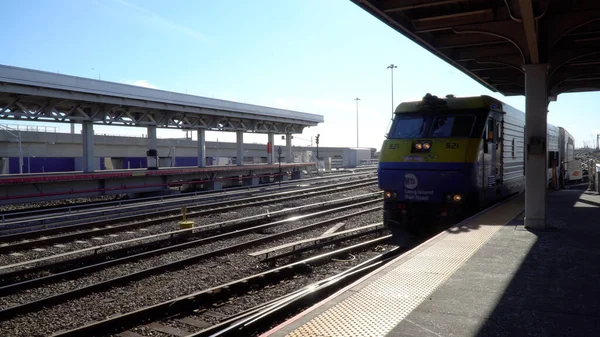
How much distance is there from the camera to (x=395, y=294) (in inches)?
207

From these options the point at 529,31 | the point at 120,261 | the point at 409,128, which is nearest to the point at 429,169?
the point at 409,128

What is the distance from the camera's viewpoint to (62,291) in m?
7.41

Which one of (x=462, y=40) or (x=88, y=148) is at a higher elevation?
(x=462, y=40)

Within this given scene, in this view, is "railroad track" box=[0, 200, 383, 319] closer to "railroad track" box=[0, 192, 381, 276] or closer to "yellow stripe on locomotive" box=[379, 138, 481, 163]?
"railroad track" box=[0, 192, 381, 276]

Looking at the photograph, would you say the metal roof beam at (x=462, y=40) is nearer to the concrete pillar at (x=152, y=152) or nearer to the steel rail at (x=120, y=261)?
the steel rail at (x=120, y=261)

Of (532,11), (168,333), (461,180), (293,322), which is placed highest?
(532,11)

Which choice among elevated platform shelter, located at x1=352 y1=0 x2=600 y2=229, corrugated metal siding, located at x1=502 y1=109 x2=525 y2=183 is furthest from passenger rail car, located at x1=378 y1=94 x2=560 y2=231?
elevated platform shelter, located at x1=352 y1=0 x2=600 y2=229

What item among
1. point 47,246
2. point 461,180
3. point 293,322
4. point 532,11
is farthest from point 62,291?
point 532,11

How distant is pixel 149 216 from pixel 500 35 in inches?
472

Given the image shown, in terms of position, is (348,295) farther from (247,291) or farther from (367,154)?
(367,154)

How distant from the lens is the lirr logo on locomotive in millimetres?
9891

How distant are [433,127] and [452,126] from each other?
42 cm

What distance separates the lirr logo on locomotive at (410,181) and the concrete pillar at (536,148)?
2.27m

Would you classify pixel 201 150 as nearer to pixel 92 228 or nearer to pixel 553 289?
pixel 92 228
